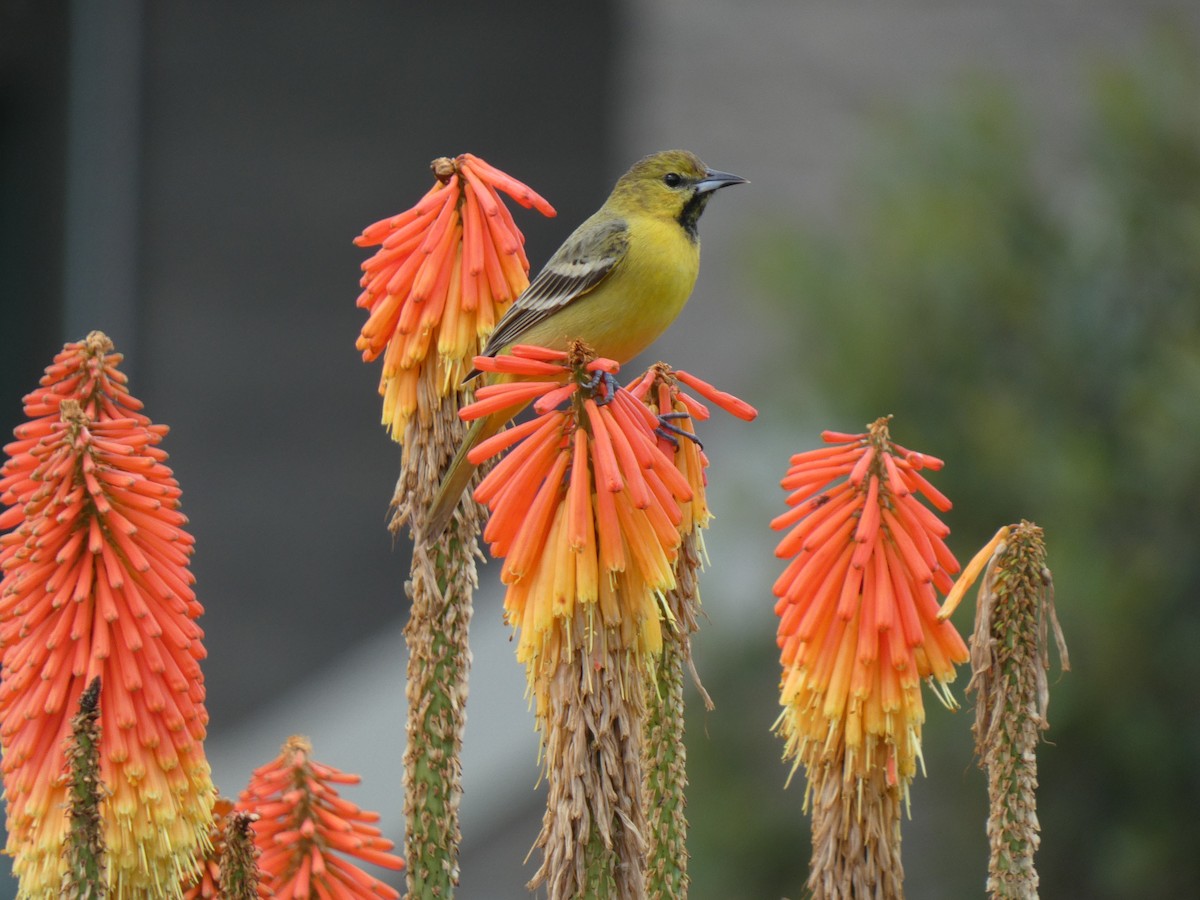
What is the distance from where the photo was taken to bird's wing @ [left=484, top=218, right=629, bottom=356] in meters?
3.63

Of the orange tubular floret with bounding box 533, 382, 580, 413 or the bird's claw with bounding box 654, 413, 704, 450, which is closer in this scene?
the orange tubular floret with bounding box 533, 382, 580, 413

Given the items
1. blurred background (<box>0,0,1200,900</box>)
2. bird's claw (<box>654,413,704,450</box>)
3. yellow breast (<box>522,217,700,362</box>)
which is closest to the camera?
bird's claw (<box>654,413,704,450</box>)

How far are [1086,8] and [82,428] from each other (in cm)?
1076

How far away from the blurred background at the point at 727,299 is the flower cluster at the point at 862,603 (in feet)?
14.6

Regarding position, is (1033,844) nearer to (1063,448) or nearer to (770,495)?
(1063,448)

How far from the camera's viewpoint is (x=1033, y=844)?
204cm

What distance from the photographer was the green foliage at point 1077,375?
663 cm

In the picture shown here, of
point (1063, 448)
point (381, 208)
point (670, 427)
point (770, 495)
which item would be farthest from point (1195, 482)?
point (381, 208)

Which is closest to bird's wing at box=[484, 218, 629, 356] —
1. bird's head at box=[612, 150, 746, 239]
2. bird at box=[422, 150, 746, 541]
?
bird at box=[422, 150, 746, 541]

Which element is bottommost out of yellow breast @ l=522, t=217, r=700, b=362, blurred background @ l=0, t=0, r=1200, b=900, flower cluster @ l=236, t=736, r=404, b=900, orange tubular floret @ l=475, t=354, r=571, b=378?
flower cluster @ l=236, t=736, r=404, b=900

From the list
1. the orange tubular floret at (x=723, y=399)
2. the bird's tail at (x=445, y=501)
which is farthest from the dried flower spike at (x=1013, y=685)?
the bird's tail at (x=445, y=501)

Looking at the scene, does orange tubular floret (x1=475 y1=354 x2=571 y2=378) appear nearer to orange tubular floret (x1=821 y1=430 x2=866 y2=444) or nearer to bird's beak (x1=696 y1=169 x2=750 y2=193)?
orange tubular floret (x1=821 y1=430 x2=866 y2=444)

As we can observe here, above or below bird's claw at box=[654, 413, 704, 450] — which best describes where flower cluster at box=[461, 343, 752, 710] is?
below

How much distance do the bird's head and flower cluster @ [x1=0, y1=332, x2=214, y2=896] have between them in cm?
254
